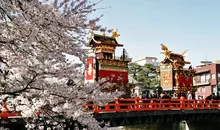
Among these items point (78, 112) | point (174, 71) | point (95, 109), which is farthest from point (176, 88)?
point (78, 112)

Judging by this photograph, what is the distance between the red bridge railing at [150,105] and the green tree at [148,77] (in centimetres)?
2657

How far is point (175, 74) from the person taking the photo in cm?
3428

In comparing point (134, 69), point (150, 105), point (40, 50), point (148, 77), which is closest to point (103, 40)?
point (150, 105)

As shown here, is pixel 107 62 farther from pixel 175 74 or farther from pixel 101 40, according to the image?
pixel 175 74

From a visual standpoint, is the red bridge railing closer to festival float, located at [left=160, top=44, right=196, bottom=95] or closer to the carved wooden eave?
festival float, located at [left=160, top=44, right=196, bottom=95]

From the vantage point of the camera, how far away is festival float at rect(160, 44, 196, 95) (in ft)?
111

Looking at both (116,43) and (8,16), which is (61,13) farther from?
(116,43)

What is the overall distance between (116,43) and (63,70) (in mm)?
24588

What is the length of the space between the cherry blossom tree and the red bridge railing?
9792 mm

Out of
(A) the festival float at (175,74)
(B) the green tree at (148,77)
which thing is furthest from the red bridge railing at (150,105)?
(B) the green tree at (148,77)

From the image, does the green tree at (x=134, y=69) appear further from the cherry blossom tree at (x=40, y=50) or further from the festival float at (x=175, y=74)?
the cherry blossom tree at (x=40, y=50)

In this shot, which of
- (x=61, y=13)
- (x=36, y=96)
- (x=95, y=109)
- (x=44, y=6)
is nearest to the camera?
(x=44, y=6)

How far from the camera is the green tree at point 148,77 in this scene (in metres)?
55.2

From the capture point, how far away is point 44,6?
4.42 m
